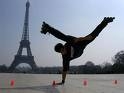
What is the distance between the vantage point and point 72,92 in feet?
35.8

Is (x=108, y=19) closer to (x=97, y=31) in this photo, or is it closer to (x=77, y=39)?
(x=97, y=31)

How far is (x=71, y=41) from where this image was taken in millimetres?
11336

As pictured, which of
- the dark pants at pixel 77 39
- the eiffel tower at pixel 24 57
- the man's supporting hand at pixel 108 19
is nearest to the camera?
the dark pants at pixel 77 39

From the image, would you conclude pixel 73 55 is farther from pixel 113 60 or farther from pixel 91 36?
pixel 113 60

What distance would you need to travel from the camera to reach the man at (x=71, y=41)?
1132cm

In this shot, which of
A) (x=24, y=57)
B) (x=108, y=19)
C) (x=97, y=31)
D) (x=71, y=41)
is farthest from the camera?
(x=24, y=57)

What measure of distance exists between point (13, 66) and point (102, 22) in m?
77.9

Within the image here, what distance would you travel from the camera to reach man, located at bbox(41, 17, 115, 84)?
11320mm

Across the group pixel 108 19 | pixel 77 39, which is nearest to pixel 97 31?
pixel 108 19

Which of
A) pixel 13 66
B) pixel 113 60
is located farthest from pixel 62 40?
pixel 113 60

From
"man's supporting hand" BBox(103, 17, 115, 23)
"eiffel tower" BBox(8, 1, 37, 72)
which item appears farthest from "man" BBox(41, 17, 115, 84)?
"eiffel tower" BBox(8, 1, 37, 72)

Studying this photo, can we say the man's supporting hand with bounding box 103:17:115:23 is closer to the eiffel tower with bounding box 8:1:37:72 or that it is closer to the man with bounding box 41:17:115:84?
the man with bounding box 41:17:115:84

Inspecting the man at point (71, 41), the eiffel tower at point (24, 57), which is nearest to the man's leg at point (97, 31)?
the man at point (71, 41)

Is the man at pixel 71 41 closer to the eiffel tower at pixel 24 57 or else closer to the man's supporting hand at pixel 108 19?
the man's supporting hand at pixel 108 19
